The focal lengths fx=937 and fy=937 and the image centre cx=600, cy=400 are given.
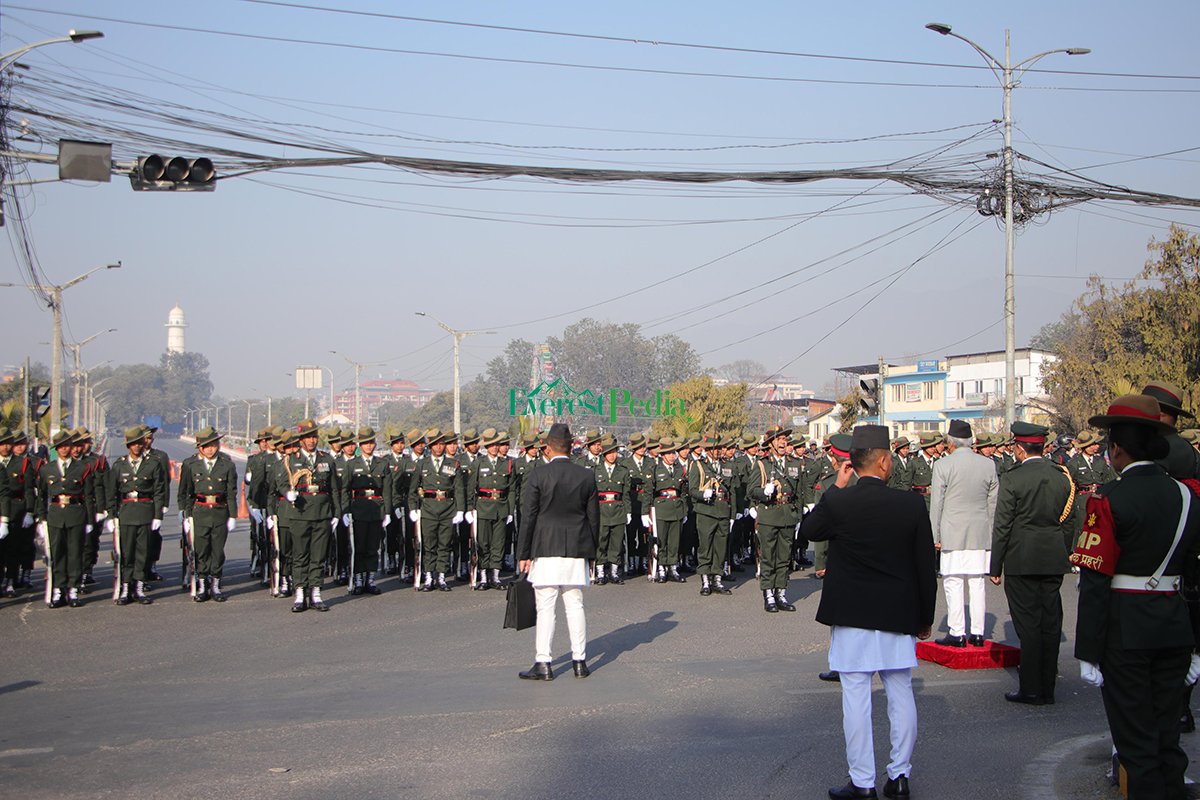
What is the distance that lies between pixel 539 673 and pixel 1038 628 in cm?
390

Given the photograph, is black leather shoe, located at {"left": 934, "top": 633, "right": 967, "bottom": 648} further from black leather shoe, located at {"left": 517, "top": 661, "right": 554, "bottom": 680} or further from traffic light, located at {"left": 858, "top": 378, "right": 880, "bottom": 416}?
traffic light, located at {"left": 858, "top": 378, "right": 880, "bottom": 416}

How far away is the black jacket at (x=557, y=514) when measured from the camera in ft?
25.8

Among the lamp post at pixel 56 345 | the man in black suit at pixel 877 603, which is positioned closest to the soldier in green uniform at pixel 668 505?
the man in black suit at pixel 877 603

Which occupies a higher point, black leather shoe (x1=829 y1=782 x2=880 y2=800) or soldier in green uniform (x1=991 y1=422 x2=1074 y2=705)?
soldier in green uniform (x1=991 y1=422 x2=1074 y2=705)

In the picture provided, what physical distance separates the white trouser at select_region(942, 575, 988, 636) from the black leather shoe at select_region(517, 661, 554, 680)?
3534mm

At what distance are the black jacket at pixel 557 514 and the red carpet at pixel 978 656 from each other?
127 inches

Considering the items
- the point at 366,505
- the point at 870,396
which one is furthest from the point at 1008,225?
the point at 366,505

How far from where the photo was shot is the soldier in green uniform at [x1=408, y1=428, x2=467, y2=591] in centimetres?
1317

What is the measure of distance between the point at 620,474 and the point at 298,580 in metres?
4.89

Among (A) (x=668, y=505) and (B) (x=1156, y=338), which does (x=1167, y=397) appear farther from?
(B) (x=1156, y=338)

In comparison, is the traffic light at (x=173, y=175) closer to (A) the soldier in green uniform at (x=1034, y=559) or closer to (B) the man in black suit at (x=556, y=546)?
(B) the man in black suit at (x=556, y=546)

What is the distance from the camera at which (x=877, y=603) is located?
16.8ft

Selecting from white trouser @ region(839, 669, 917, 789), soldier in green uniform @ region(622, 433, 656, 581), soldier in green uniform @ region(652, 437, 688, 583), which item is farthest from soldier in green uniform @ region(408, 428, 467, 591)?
white trouser @ region(839, 669, 917, 789)

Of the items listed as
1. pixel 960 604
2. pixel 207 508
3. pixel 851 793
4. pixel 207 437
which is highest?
pixel 207 437
